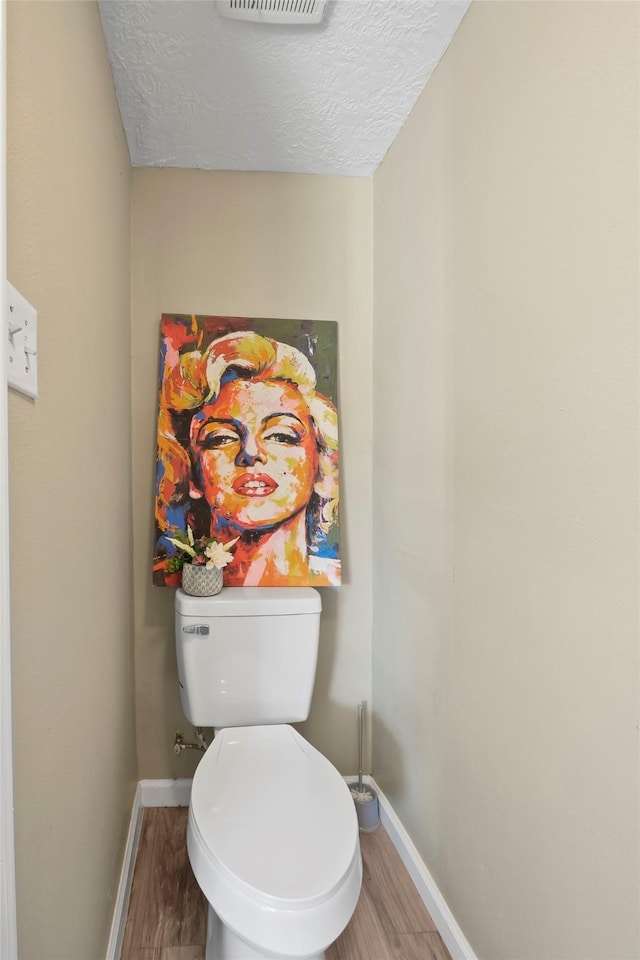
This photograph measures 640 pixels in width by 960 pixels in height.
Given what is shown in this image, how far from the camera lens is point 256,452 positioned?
6.50 feet

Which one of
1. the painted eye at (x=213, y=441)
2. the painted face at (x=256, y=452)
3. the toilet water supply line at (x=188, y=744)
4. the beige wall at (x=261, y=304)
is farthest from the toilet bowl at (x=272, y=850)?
the painted eye at (x=213, y=441)

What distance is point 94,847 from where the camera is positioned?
3.86ft

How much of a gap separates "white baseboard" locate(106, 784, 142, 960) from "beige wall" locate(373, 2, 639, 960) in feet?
2.55

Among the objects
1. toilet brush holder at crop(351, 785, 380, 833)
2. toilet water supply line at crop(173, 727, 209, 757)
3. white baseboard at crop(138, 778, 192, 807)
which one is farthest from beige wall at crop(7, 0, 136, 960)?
toilet brush holder at crop(351, 785, 380, 833)

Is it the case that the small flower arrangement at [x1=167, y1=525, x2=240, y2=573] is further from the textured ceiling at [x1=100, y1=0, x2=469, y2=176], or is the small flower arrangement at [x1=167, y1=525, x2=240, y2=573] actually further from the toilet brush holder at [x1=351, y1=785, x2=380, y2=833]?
the textured ceiling at [x1=100, y1=0, x2=469, y2=176]

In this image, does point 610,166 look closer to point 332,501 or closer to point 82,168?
point 82,168

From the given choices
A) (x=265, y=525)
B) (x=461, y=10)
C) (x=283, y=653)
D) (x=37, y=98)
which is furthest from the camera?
(x=265, y=525)

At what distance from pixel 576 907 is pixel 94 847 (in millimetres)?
874

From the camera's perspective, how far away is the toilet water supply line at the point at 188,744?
6.33ft

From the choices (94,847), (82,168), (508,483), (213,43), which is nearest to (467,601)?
(508,483)

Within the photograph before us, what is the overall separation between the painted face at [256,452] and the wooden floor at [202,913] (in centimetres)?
101

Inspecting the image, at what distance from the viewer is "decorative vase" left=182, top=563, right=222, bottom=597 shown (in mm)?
1796

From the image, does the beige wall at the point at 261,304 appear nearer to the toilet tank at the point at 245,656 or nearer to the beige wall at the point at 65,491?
the toilet tank at the point at 245,656

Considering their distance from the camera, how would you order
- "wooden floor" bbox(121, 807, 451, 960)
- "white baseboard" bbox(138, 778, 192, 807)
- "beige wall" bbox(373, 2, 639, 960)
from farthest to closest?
"white baseboard" bbox(138, 778, 192, 807) < "wooden floor" bbox(121, 807, 451, 960) < "beige wall" bbox(373, 2, 639, 960)
